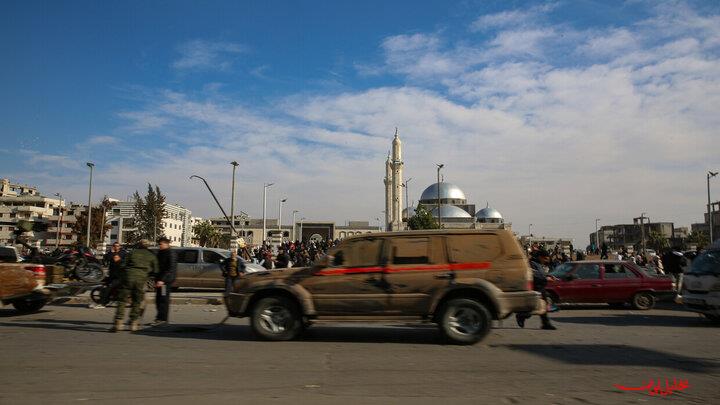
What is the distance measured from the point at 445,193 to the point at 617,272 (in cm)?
10397

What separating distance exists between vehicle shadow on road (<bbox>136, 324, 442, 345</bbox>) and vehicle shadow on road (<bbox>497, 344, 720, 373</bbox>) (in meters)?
1.59

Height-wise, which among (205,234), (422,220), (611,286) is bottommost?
(611,286)

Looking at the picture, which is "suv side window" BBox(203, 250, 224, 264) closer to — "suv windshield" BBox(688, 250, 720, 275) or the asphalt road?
the asphalt road

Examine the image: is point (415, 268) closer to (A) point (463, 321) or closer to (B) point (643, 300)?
(A) point (463, 321)

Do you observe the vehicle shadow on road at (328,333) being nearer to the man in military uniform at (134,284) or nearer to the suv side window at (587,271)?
the man in military uniform at (134,284)

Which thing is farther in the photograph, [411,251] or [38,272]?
[38,272]

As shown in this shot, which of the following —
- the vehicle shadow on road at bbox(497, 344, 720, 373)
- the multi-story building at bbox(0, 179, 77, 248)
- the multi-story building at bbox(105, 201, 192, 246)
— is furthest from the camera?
the multi-story building at bbox(105, 201, 192, 246)

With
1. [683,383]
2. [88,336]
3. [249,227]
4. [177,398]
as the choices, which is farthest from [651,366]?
[249,227]

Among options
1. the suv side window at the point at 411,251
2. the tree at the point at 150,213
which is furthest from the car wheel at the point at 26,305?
the tree at the point at 150,213

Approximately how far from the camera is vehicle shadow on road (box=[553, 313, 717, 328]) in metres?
10.6

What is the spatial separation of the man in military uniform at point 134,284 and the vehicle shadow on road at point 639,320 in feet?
27.2

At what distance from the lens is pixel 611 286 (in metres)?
13.5

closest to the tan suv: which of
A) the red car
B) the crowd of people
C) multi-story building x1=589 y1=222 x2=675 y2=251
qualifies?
the red car

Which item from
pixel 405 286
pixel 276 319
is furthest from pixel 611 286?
pixel 276 319
